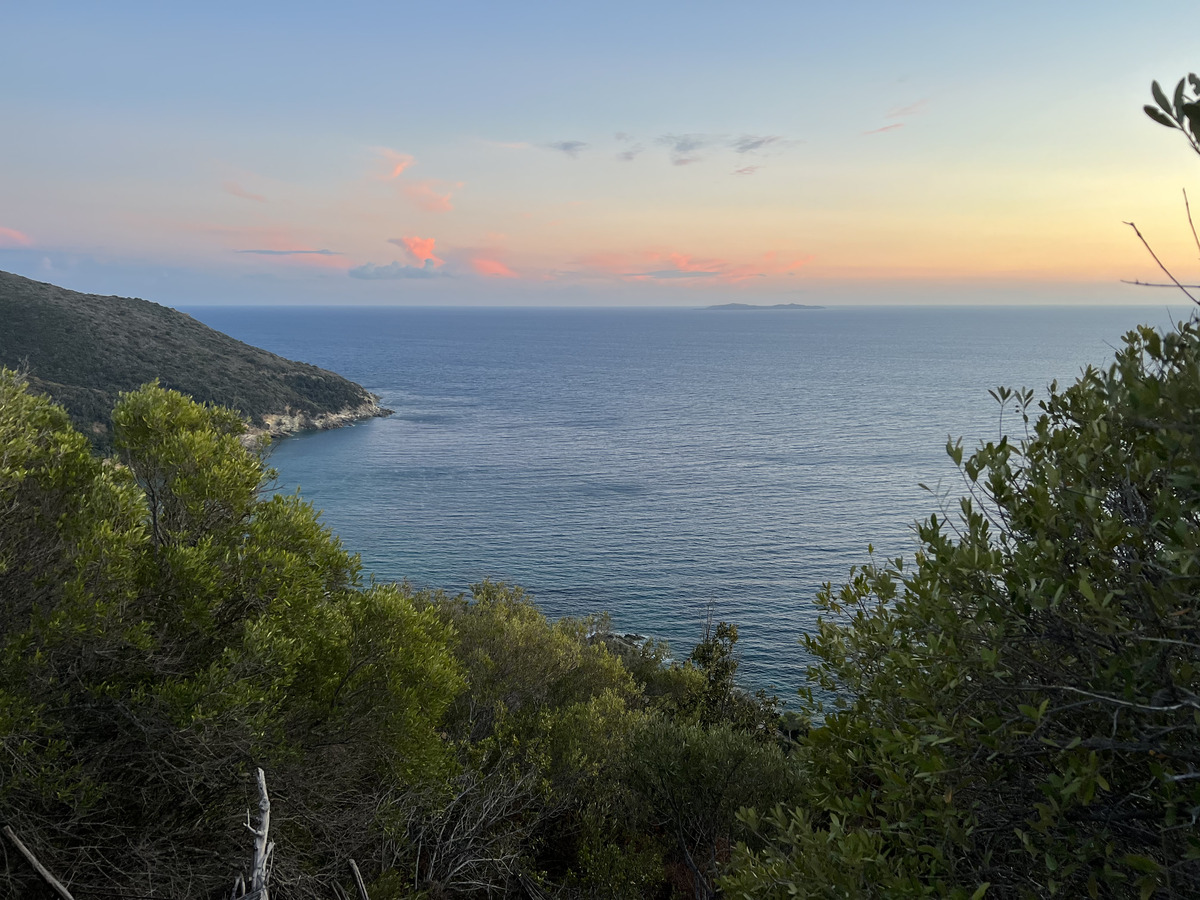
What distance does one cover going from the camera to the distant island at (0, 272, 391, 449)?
90.8m

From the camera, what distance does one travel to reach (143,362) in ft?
330

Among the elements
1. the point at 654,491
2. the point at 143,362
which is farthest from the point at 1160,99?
the point at 143,362

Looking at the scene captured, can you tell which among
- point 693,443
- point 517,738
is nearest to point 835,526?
point 693,443

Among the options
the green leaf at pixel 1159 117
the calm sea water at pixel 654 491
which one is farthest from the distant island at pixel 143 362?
the green leaf at pixel 1159 117

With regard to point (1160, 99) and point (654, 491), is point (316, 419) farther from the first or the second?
point (1160, 99)

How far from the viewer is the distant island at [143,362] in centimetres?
9075

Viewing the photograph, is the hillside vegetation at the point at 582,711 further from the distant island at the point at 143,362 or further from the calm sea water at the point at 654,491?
the distant island at the point at 143,362

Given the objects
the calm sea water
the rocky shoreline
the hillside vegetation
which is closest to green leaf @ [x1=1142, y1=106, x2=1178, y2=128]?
the hillside vegetation

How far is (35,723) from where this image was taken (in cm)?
812

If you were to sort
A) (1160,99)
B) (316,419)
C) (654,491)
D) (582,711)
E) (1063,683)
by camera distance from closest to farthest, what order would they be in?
1. (1160,99)
2. (1063,683)
3. (582,711)
4. (654,491)
5. (316,419)

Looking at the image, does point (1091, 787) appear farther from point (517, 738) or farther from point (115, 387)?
point (115, 387)

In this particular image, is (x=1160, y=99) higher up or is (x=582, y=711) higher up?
(x=1160, y=99)

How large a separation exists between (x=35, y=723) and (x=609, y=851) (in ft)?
32.7

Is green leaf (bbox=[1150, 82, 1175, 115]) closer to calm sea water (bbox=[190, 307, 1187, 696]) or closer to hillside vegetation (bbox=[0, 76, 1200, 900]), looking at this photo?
hillside vegetation (bbox=[0, 76, 1200, 900])
